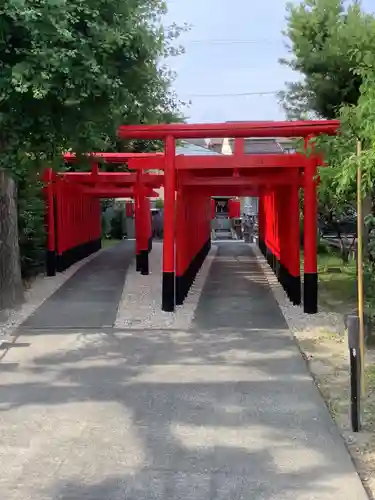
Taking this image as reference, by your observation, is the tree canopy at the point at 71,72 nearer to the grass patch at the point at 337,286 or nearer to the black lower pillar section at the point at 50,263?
the grass patch at the point at 337,286

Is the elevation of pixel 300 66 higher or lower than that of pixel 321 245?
higher

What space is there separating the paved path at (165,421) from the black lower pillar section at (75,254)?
7.80 meters

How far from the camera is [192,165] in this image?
37.4ft

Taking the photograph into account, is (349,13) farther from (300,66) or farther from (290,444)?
(290,444)

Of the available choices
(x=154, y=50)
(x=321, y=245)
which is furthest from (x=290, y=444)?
(x=321, y=245)

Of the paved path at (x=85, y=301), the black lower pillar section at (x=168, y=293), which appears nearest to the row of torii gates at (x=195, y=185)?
the black lower pillar section at (x=168, y=293)

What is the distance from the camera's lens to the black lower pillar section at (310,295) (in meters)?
11.1

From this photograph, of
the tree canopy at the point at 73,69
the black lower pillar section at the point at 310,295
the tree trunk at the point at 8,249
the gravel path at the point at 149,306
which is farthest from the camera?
the tree trunk at the point at 8,249

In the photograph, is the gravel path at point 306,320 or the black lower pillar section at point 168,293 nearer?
the gravel path at point 306,320

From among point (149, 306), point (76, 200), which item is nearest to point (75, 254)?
point (76, 200)

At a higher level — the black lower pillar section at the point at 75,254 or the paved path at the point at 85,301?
the black lower pillar section at the point at 75,254

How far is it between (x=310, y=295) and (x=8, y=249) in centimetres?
512

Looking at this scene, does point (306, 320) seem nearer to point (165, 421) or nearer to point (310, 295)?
point (310, 295)

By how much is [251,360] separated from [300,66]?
5689 mm
